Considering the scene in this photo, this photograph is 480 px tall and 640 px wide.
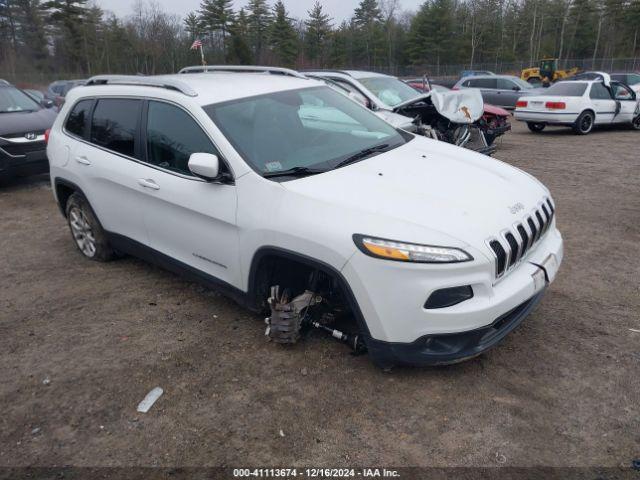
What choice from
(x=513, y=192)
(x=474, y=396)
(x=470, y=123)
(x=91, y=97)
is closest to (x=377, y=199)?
(x=513, y=192)

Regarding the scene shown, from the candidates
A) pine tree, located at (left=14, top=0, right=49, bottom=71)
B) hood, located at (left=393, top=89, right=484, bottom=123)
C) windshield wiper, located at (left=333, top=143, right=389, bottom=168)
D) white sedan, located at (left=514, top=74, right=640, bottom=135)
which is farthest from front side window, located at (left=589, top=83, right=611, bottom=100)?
pine tree, located at (left=14, top=0, right=49, bottom=71)

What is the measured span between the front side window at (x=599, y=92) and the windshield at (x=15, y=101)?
12894 millimetres

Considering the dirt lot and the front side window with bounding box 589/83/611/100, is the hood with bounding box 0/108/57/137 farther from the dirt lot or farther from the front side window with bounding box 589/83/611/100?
the front side window with bounding box 589/83/611/100

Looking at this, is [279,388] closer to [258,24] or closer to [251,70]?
[251,70]

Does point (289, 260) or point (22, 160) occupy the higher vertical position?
point (289, 260)

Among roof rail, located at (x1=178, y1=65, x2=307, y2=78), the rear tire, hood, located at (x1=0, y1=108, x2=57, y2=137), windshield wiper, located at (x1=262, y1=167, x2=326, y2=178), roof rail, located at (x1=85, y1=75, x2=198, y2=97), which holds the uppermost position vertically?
roof rail, located at (x1=178, y1=65, x2=307, y2=78)

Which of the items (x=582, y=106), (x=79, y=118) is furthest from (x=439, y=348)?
(x=582, y=106)

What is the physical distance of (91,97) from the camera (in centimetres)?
478

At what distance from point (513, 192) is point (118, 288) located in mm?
3413

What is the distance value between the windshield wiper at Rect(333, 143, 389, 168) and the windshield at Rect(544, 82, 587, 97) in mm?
11440

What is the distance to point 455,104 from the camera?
8.61m

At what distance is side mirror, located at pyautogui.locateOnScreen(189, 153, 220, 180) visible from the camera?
330 cm

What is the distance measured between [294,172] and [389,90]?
7273mm

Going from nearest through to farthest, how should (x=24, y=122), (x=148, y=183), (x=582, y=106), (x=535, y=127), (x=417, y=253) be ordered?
(x=417, y=253), (x=148, y=183), (x=24, y=122), (x=582, y=106), (x=535, y=127)
